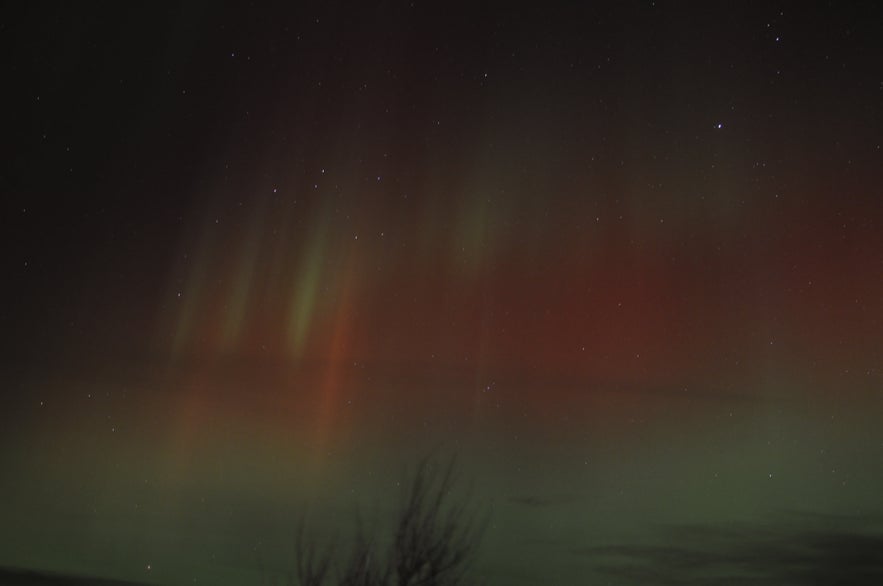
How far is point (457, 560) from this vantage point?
16641 mm

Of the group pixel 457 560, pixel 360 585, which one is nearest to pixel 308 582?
pixel 360 585

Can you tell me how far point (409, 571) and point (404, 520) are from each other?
0.95 metres

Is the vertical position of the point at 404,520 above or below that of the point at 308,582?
above

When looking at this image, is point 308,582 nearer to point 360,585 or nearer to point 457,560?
point 360,585

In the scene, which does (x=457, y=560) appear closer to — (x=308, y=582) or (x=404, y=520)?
(x=404, y=520)

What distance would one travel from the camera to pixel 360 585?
54.6 feet

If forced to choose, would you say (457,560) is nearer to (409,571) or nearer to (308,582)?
(409,571)

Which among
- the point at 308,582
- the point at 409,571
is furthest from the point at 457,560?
the point at 308,582

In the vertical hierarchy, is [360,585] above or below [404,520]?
below

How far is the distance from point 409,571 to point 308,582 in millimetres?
1695

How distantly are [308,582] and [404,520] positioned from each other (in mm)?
1896

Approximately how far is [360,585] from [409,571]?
0.83 metres
